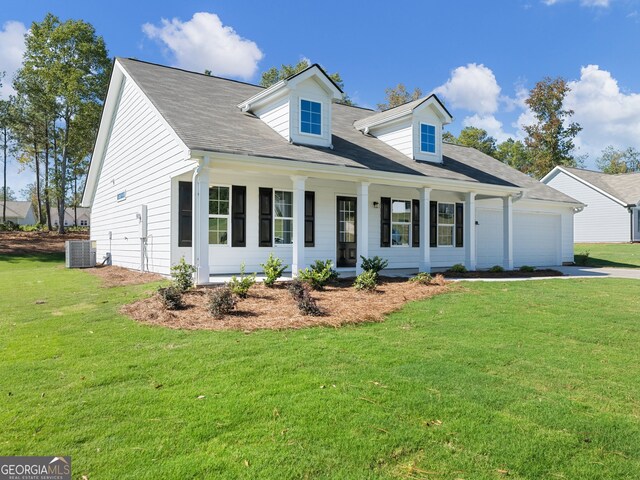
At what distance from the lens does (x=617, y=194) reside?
30.7 meters

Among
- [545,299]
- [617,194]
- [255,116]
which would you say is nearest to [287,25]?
[255,116]

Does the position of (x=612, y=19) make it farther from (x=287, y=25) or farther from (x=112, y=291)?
(x=112, y=291)

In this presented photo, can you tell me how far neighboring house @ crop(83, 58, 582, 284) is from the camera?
10.1m

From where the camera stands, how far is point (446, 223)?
1549cm

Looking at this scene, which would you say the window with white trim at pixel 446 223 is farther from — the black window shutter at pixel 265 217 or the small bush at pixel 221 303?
the small bush at pixel 221 303

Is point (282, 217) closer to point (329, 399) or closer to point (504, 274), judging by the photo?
point (504, 274)

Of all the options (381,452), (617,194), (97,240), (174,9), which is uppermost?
(174,9)

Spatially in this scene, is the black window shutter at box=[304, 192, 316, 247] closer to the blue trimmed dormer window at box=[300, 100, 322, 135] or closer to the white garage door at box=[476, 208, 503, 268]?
the blue trimmed dormer window at box=[300, 100, 322, 135]

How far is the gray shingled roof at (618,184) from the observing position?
29.7 metres

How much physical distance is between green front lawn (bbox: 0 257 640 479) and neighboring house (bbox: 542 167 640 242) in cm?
2904

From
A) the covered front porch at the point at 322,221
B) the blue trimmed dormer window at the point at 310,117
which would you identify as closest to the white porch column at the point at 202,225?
the covered front porch at the point at 322,221

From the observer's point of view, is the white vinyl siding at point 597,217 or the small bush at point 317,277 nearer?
the small bush at point 317,277

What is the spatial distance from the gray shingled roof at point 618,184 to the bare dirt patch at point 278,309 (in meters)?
28.4

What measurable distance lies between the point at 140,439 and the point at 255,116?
11.3 metres
